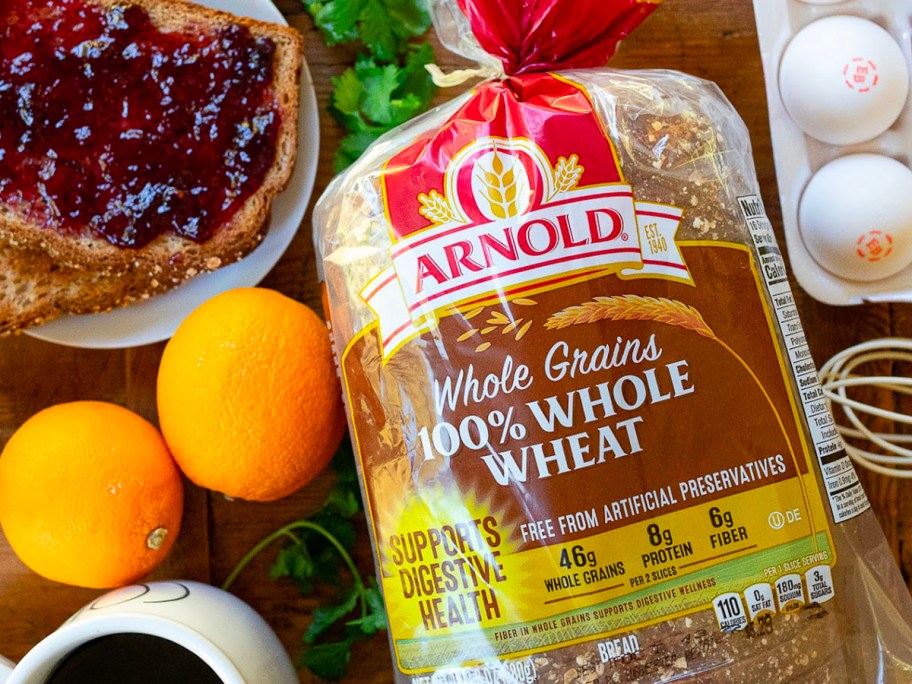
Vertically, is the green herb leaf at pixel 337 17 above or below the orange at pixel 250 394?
above

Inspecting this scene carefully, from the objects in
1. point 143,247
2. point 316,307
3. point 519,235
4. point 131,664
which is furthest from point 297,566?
point 519,235

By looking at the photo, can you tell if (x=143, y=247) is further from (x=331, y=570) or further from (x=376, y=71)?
(x=331, y=570)

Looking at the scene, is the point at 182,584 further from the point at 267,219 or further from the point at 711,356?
the point at 711,356

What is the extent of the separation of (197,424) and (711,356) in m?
0.55

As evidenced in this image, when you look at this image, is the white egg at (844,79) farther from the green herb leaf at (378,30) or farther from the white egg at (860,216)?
the green herb leaf at (378,30)

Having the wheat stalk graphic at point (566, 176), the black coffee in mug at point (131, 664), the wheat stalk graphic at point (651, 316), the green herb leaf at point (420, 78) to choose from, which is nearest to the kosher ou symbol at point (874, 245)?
the wheat stalk graphic at point (651, 316)

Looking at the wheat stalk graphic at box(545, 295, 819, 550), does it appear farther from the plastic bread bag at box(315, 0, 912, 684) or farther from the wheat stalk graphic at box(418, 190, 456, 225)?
the wheat stalk graphic at box(418, 190, 456, 225)

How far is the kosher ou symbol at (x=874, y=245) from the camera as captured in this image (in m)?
0.98

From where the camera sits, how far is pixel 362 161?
2.78 feet

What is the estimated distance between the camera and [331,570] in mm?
1052

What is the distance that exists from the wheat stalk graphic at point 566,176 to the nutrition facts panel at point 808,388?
0.17 meters

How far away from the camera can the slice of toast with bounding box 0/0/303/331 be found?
3.34 ft

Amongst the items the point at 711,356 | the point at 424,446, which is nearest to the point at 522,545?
the point at 424,446

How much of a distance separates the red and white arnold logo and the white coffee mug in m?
0.37
